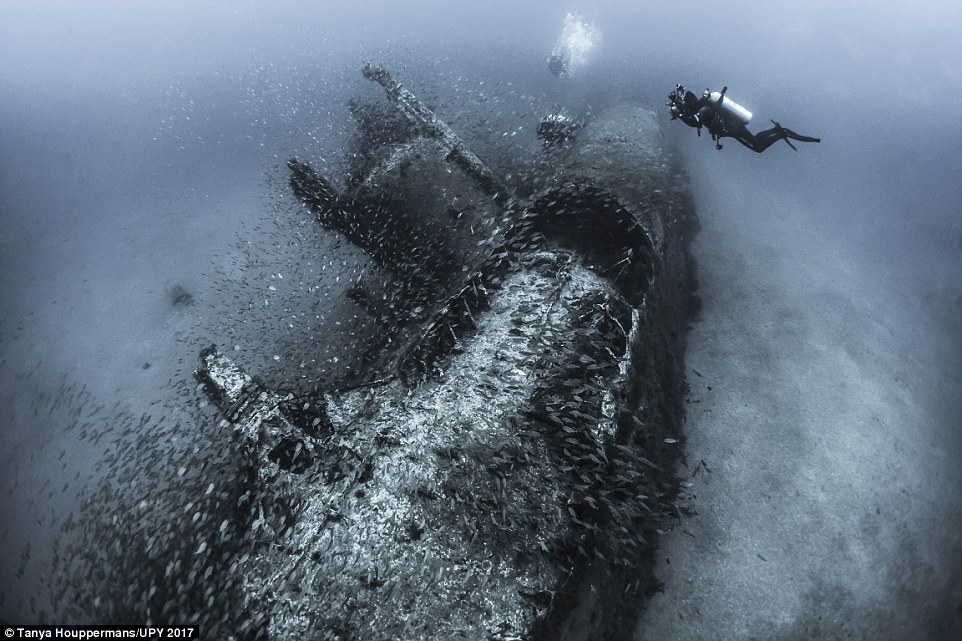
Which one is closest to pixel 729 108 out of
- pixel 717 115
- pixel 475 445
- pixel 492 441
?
pixel 717 115

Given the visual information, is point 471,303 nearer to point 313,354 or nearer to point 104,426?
point 313,354

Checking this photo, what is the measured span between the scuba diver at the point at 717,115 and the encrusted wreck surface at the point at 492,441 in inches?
60.1

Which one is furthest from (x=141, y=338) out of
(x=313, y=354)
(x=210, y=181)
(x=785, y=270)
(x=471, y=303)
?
(x=785, y=270)

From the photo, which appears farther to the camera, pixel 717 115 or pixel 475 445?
pixel 717 115

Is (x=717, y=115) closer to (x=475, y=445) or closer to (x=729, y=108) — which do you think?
(x=729, y=108)

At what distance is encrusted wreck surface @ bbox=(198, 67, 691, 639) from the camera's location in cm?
382

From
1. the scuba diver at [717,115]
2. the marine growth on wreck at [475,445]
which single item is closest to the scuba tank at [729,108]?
the scuba diver at [717,115]

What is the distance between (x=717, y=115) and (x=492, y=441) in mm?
8513

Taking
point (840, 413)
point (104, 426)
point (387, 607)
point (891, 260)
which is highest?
point (387, 607)

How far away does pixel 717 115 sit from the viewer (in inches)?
325

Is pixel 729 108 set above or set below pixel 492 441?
above

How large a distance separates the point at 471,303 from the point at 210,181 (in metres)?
17.8

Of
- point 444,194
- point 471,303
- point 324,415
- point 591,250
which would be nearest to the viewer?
point 324,415

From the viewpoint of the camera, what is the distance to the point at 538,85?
22438 millimetres
